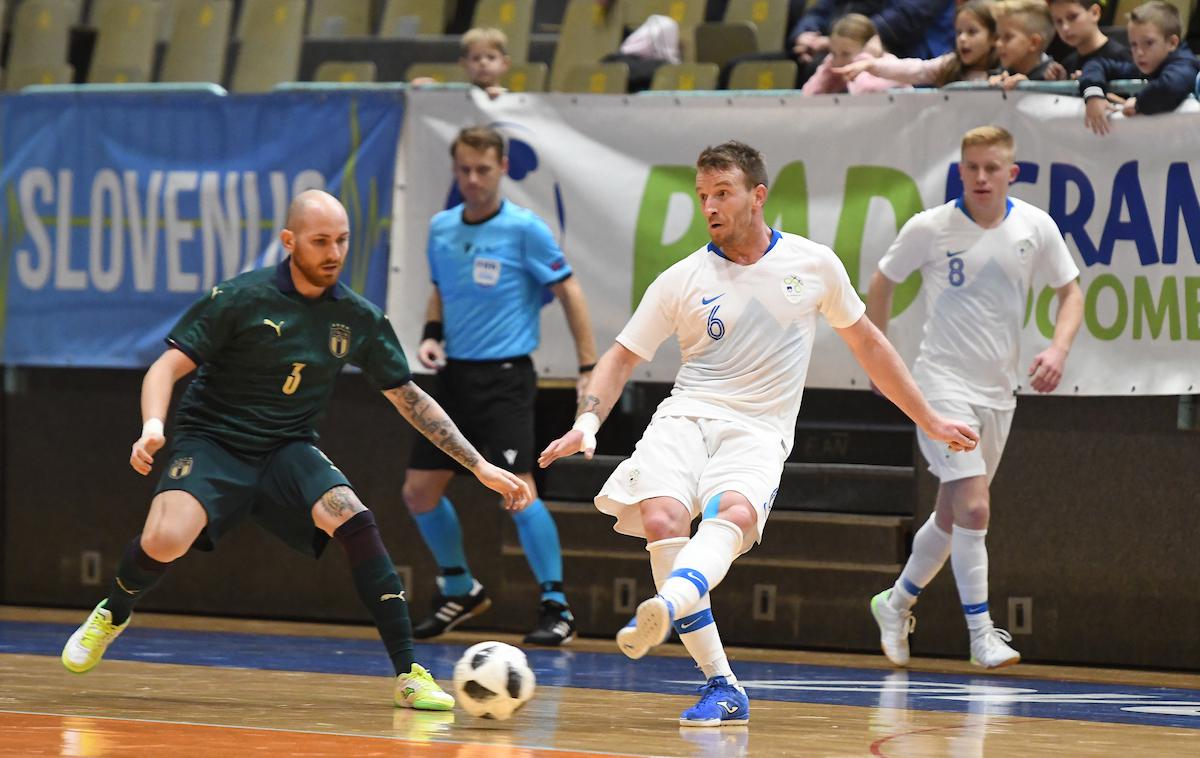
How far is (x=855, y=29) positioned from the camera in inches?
374

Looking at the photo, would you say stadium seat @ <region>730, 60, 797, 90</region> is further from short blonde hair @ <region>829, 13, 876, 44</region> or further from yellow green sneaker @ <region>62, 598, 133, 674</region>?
yellow green sneaker @ <region>62, 598, 133, 674</region>

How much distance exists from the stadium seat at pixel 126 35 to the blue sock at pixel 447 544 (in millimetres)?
5495

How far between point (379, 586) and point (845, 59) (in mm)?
4535

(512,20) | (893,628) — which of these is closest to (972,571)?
(893,628)

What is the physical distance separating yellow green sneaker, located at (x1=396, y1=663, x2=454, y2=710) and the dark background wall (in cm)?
329

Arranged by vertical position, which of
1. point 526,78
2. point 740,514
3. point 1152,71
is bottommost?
point 740,514

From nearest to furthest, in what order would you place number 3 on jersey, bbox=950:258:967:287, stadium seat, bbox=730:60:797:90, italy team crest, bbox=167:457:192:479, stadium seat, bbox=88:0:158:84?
italy team crest, bbox=167:457:192:479 → number 3 on jersey, bbox=950:258:967:287 → stadium seat, bbox=730:60:797:90 → stadium seat, bbox=88:0:158:84

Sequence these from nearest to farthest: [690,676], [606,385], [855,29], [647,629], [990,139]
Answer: [647,629]
[606,385]
[690,676]
[990,139]
[855,29]

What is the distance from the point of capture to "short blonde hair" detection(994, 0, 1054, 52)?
348 inches

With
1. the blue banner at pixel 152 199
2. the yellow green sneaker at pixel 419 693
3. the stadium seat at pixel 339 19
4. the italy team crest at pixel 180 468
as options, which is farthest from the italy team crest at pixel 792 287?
the stadium seat at pixel 339 19

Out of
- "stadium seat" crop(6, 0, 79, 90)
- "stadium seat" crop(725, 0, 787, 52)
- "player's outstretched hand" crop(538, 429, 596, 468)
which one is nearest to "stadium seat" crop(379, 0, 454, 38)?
"stadium seat" crop(725, 0, 787, 52)

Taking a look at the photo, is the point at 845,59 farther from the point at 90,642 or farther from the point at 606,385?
the point at 90,642

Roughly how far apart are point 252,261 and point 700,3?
391 centimetres

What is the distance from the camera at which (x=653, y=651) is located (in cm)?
909
